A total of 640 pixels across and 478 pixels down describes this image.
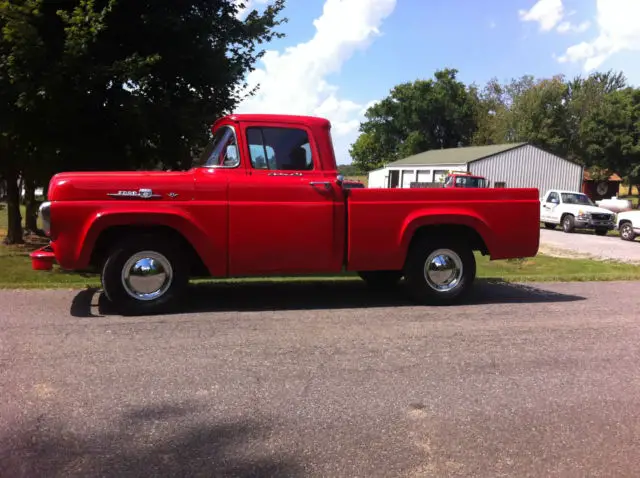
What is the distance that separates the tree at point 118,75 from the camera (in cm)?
802

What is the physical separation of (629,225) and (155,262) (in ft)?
67.5

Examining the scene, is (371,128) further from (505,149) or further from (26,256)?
(26,256)

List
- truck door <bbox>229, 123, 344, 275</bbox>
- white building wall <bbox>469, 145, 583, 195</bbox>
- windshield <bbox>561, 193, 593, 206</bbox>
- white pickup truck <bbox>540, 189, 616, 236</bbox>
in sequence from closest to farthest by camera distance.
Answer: truck door <bbox>229, 123, 344, 275</bbox>
white pickup truck <bbox>540, 189, 616, 236</bbox>
windshield <bbox>561, 193, 593, 206</bbox>
white building wall <bbox>469, 145, 583, 195</bbox>

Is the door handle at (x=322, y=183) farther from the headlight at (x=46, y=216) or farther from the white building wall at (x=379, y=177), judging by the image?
the white building wall at (x=379, y=177)

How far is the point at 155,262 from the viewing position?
5957 mm

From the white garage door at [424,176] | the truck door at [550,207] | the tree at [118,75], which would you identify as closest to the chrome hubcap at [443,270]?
the tree at [118,75]

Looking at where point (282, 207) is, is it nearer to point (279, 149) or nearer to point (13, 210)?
point (279, 149)

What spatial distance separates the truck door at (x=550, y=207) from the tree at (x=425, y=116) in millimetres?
44922

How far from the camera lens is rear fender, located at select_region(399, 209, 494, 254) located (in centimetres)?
647

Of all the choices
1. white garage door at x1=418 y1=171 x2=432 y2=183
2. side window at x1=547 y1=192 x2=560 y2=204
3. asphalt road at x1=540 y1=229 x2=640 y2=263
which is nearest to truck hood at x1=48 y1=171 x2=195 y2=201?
asphalt road at x1=540 y1=229 x2=640 y2=263

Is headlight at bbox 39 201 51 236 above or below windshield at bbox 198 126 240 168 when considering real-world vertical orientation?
below

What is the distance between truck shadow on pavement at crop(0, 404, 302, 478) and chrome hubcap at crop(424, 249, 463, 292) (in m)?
3.85

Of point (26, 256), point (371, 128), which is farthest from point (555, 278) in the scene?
point (371, 128)

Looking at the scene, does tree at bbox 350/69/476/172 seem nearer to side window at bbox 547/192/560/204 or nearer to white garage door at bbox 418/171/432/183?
white garage door at bbox 418/171/432/183
